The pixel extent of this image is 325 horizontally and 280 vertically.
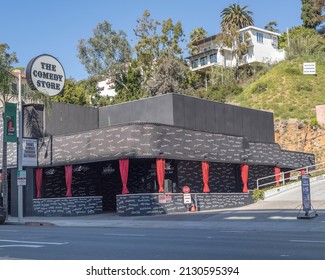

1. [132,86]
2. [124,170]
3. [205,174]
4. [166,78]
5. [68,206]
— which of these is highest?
[132,86]

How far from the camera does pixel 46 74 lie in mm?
31906

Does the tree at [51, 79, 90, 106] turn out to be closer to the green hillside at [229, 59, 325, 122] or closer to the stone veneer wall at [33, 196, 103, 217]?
the green hillside at [229, 59, 325, 122]

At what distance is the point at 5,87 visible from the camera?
95.8 ft

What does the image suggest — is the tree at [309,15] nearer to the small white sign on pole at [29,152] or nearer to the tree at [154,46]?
the tree at [154,46]

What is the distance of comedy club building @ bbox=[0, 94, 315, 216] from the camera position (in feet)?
89.9

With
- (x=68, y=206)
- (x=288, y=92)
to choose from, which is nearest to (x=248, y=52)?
(x=288, y=92)

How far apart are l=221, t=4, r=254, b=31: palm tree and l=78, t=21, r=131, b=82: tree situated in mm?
20069

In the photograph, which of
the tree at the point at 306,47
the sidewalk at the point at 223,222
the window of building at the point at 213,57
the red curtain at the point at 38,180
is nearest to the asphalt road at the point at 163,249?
the sidewalk at the point at 223,222

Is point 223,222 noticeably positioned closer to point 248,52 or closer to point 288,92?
point 288,92

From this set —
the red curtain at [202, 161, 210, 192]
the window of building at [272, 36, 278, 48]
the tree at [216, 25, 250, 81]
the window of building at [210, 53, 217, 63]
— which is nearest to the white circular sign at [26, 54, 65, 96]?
the red curtain at [202, 161, 210, 192]

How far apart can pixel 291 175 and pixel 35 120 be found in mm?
21943

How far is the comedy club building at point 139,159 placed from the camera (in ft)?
89.9

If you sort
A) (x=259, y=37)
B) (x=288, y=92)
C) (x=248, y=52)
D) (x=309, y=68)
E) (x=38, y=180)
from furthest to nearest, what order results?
(x=259, y=37) < (x=248, y=52) < (x=309, y=68) < (x=288, y=92) < (x=38, y=180)

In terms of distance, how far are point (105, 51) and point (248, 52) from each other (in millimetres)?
22446
